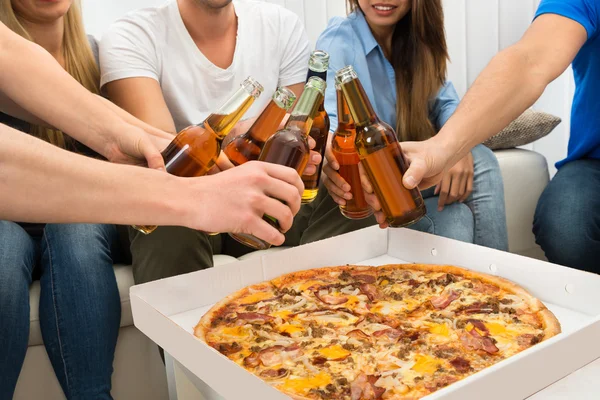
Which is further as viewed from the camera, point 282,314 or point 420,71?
point 420,71

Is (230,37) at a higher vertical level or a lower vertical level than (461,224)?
higher

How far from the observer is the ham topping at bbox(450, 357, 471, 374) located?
84 cm

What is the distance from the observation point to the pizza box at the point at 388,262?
2.36 ft

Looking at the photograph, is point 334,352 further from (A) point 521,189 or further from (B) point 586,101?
(A) point 521,189

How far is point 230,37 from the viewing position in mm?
2070

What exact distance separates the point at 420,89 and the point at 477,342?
120 centimetres

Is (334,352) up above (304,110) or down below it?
below

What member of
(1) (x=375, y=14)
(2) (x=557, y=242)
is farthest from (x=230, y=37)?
(2) (x=557, y=242)

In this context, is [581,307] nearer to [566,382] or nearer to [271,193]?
[566,382]

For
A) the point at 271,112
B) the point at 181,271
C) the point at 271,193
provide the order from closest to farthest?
the point at 271,193 < the point at 271,112 < the point at 181,271

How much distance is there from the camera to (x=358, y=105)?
1.08m

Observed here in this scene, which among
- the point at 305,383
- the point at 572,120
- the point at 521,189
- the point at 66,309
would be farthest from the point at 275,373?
the point at 521,189

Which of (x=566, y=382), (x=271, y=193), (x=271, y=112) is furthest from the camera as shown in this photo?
(x=271, y=112)

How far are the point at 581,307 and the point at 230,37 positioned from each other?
1.43 metres
